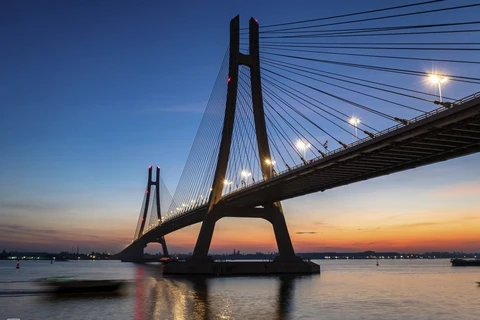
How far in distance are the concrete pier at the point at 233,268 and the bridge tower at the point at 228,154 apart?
2.84ft

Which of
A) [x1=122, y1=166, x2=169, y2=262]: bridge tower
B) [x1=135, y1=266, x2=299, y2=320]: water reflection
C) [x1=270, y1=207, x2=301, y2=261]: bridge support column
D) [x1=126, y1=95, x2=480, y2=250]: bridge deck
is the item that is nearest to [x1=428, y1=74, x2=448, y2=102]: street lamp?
[x1=126, y1=95, x2=480, y2=250]: bridge deck

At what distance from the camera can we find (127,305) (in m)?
29.4

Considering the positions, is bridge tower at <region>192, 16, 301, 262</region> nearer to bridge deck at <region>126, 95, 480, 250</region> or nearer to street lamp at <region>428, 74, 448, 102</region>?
bridge deck at <region>126, 95, 480, 250</region>

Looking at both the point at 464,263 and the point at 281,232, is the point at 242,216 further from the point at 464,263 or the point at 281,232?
the point at 464,263

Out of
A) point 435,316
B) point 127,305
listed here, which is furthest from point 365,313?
point 127,305

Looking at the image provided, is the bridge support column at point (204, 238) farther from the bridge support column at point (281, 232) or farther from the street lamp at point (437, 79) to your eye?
the street lamp at point (437, 79)

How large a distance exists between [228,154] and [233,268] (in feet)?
56.1

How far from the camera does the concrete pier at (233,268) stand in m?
56.8

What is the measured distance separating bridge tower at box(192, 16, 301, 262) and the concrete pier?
0.87 metres

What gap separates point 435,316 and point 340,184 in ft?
73.4

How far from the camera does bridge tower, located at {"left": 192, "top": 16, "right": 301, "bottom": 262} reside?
51500 millimetres

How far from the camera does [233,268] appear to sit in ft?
195

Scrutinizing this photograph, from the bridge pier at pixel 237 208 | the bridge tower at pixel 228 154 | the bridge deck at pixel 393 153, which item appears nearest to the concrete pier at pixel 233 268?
the bridge pier at pixel 237 208

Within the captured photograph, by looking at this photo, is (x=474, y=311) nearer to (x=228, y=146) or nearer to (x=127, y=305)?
(x=127, y=305)
